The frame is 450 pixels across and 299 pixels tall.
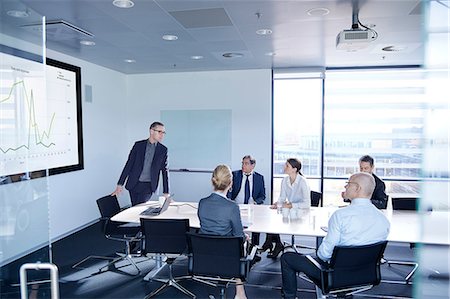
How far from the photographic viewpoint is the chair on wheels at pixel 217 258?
8.61 ft

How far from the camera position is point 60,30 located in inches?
152

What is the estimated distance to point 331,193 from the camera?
22.0ft

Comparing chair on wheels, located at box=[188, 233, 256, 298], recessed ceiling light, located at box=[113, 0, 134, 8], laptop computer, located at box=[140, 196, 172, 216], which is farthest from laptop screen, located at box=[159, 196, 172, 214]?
recessed ceiling light, located at box=[113, 0, 134, 8]

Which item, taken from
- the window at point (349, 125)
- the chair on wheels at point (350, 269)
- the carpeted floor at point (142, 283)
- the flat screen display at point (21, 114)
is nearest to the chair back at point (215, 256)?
the chair on wheels at point (350, 269)

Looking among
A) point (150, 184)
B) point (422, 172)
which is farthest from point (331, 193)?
point (422, 172)

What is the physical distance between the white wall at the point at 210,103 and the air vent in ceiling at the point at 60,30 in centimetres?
291

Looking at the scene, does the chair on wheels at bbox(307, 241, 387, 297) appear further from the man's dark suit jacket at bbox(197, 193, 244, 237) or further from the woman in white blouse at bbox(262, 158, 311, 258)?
the woman in white blouse at bbox(262, 158, 311, 258)

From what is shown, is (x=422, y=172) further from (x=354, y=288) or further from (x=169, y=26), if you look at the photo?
(x=169, y=26)

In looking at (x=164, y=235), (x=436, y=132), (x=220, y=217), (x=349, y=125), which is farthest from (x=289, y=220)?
(x=349, y=125)

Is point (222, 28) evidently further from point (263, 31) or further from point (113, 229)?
point (113, 229)

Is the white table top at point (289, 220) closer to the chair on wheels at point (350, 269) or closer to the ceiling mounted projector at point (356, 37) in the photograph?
the chair on wheels at point (350, 269)

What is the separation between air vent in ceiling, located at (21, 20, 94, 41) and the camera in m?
3.47

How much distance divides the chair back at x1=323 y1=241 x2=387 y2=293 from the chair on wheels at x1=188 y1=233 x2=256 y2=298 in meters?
0.65

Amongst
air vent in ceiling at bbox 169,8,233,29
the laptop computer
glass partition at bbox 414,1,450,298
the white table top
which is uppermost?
air vent in ceiling at bbox 169,8,233,29
